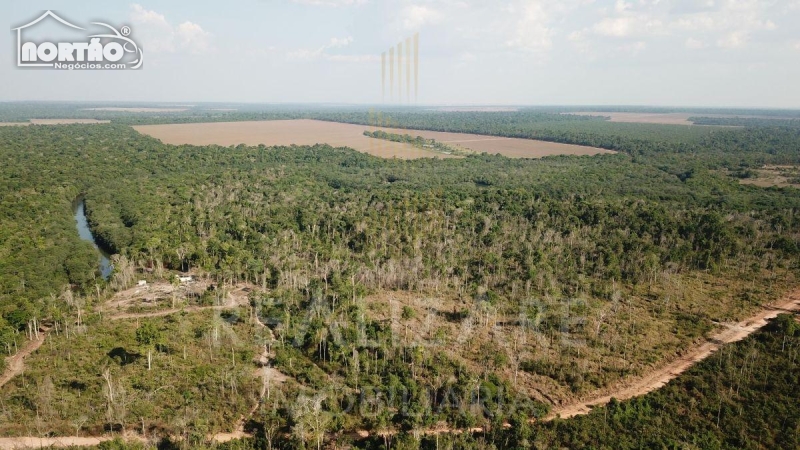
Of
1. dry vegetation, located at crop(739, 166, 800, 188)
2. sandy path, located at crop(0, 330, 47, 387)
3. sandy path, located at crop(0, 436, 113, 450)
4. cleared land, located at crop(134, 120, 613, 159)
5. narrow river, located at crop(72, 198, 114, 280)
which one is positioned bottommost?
sandy path, located at crop(0, 436, 113, 450)

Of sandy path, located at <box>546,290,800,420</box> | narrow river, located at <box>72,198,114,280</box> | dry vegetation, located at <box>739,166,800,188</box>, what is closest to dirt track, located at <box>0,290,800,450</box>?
sandy path, located at <box>546,290,800,420</box>

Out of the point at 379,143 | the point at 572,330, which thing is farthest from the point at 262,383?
the point at 379,143

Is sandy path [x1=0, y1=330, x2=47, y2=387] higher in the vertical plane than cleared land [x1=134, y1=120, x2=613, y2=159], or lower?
lower

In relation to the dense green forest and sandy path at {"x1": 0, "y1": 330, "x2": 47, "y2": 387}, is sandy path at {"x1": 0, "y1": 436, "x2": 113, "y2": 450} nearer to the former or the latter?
the dense green forest

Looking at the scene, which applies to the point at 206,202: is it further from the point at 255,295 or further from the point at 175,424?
the point at 175,424

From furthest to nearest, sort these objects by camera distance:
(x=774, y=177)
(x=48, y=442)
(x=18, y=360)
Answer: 1. (x=774, y=177)
2. (x=18, y=360)
3. (x=48, y=442)

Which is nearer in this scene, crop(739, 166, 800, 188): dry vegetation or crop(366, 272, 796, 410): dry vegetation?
crop(366, 272, 796, 410): dry vegetation

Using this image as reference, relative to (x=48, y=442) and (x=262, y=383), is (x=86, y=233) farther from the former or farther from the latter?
(x=262, y=383)
